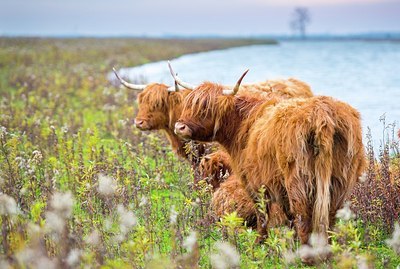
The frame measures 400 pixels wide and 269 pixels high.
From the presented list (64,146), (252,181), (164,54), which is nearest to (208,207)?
(252,181)

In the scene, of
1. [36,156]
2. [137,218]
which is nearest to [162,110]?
[36,156]

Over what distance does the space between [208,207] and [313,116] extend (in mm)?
1767

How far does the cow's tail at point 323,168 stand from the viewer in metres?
4.74

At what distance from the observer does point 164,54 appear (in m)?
44.6

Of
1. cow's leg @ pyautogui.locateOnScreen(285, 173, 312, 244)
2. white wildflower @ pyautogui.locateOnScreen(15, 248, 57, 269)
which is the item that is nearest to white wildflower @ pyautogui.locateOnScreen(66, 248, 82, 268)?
white wildflower @ pyautogui.locateOnScreen(15, 248, 57, 269)

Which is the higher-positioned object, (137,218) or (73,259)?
(73,259)

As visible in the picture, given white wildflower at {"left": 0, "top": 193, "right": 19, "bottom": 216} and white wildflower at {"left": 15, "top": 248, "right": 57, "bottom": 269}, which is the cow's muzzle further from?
white wildflower at {"left": 15, "top": 248, "right": 57, "bottom": 269}

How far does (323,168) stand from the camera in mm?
4852

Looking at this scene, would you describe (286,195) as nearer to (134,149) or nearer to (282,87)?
(282,87)

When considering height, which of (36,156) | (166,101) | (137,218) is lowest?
(137,218)

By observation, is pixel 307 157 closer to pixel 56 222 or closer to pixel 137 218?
pixel 137 218

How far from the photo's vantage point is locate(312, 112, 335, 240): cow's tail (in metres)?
4.74

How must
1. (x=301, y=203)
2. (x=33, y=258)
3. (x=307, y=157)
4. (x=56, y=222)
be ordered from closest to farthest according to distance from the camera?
1. (x=33, y=258)
2. (x=56, y=222)
3. (x=307, y=157)
4. (x=301, y=203)

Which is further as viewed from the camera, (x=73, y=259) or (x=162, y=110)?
(x=162, y=110)
